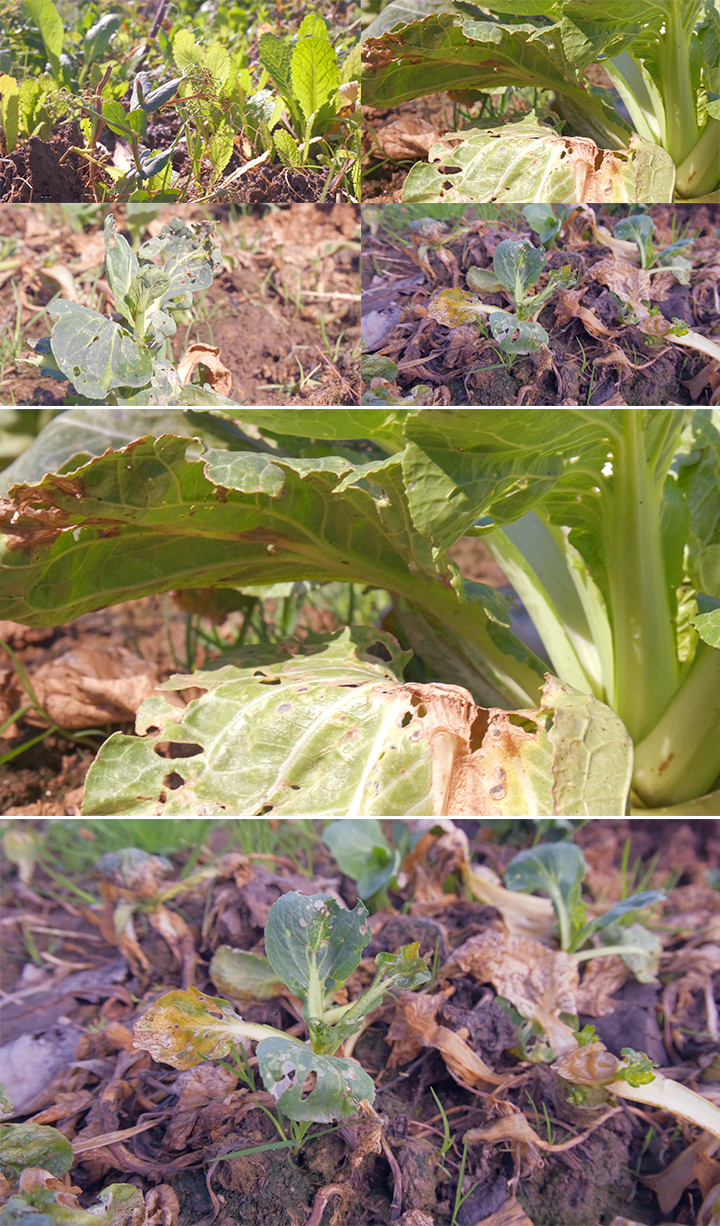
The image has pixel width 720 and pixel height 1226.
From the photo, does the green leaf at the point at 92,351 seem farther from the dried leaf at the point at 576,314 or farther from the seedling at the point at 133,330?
the dried leaf at the point at 576,314

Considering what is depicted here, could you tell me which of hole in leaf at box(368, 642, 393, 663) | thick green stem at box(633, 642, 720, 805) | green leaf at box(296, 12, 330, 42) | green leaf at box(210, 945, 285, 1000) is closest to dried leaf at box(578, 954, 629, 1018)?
thick green stem at box(633, 642, 720, 805)

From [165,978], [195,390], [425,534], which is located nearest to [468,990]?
[165,978]

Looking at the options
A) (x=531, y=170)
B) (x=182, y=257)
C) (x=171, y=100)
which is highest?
(x=171, y=100)

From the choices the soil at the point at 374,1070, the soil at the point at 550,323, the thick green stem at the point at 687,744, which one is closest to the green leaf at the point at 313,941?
the soil at the point at 374,1070

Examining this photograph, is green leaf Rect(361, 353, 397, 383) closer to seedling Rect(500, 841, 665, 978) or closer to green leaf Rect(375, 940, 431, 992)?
seedling Rect(500, 841, 665, 978)

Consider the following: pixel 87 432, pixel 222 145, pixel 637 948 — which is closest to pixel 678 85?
pixel 222 145

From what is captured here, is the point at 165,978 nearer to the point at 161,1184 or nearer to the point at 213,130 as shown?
the point at 161,1184

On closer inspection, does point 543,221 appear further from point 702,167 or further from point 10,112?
point 10,112
